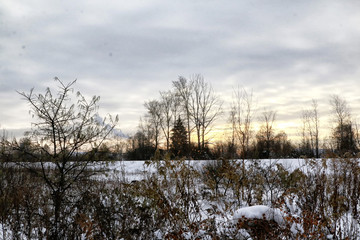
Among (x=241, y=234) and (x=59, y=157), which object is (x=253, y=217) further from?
(x=59, y=157)

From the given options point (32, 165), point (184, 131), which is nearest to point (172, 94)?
point (184, 131)

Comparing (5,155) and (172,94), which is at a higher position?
(172,94)

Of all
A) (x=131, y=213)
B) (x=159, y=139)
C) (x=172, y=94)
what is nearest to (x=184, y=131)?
(x=172, y=94)

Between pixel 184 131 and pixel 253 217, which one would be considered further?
pixel 184 131

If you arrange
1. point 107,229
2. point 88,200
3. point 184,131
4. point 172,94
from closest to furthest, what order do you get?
point 107,229 → point 88,200 → point 184,131 → point 172,94

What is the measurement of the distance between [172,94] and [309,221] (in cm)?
3843

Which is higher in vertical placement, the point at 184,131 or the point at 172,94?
the point at 172,94

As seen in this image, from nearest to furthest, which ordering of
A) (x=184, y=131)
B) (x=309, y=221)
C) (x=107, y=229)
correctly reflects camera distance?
(x=309, y=221)
(x=107, y=229)
(x=184, y=131)

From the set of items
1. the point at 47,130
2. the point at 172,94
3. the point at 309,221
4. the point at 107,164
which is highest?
the point at 172,94

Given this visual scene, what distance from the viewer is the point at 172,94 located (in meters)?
41.5

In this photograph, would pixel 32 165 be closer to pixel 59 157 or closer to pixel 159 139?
pixel 59 157

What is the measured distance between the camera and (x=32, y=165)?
4578 millimetres

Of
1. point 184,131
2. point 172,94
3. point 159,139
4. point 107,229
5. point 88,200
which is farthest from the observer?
point 159,139

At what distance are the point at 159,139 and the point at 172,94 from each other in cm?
906
